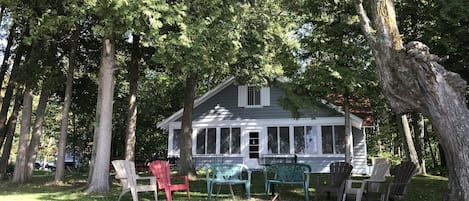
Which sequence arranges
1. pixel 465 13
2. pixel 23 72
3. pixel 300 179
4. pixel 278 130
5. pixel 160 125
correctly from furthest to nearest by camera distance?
pixel 160 125, pixel 278 130, pixel 23 72, pixel 465 13, pixel 300 179

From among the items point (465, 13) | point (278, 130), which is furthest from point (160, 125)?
point (465, 13)

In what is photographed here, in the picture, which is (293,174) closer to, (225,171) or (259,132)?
(225,171)

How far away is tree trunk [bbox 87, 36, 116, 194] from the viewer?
10.0 meters

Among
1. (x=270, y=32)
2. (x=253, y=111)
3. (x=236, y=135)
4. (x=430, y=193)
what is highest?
(x=270, y=32)

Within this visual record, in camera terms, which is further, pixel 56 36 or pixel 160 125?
pixel 160 125

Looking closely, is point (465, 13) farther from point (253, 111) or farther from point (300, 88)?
point (253, 111)

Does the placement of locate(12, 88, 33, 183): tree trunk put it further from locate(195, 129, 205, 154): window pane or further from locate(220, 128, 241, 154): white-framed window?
locate(220, 128, 241, 154): white-framed window

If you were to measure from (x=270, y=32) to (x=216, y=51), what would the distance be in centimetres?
295

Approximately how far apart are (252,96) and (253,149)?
8.96 feet

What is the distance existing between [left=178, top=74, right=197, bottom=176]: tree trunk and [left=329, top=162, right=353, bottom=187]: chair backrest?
838cm

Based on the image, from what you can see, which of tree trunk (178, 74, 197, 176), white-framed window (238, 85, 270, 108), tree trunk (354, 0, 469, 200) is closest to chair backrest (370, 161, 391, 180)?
tree trunk (354, 0, 469, 200)

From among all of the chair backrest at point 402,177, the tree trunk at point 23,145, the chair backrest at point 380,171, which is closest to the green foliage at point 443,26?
the chair backrest at point 402,177

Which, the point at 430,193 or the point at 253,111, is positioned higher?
the point at 253,111

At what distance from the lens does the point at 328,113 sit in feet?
59.0
